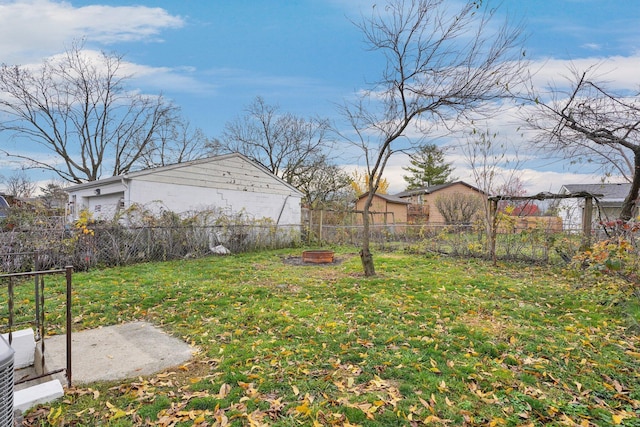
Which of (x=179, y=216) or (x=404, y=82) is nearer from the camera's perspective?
(x=404, y=82)

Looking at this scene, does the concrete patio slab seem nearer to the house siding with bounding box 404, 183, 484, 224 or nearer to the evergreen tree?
the house siding with bounding box 404, 183, 484, 224

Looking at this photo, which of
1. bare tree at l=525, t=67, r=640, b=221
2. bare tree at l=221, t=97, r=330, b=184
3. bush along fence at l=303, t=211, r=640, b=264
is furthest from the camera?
bare tree at l=221, t=97, r=330, b=184

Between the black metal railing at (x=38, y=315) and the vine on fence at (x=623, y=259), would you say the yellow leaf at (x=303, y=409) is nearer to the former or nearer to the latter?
the black metal railing at (x=38, y=315)

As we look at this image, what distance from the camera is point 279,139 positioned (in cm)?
2178

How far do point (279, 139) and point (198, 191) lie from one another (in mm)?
10426

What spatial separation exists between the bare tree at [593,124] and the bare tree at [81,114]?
21557 millimetres

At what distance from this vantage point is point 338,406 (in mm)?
2461

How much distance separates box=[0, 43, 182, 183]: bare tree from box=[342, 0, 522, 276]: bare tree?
18.9 meters

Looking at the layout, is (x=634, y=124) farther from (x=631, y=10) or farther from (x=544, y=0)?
(x=544, y=0)

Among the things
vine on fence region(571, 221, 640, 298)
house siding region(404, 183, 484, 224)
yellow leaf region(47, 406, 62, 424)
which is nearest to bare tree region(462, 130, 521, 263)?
vine on fence region(571, 221, 640, 298)

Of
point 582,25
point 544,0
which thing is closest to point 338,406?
point 544,0

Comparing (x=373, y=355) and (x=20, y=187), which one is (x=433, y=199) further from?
(x=20, y=187)

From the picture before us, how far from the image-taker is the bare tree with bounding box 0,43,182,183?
17.5 metres

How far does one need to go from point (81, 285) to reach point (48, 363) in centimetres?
367
